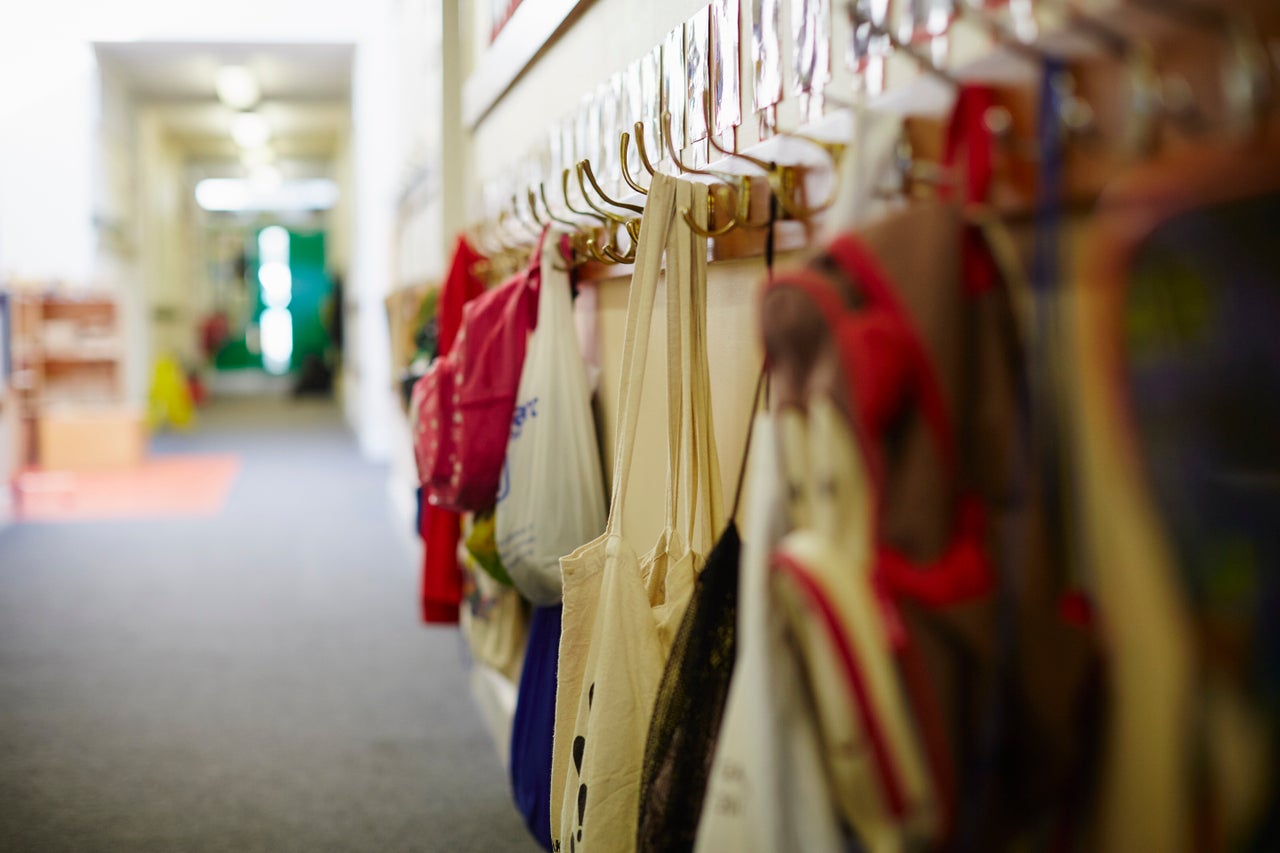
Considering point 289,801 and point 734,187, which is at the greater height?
point 734,187

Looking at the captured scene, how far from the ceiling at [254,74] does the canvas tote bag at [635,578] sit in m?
7.41

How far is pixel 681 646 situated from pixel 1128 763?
1.63ft

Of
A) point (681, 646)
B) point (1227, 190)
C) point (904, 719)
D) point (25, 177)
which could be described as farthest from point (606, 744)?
point (25, 177)

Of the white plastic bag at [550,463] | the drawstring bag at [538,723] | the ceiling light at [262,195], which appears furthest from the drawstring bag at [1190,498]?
the ceiling light at [262,195]

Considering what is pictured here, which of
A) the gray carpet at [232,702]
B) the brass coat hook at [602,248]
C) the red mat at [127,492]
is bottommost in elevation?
the gray carpet at [232,702]

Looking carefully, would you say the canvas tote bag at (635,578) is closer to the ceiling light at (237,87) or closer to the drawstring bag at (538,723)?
the drawstring bag at (538,723)

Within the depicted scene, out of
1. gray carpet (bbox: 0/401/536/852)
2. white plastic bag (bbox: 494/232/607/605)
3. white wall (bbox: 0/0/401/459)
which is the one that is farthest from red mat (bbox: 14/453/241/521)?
white plastic bag (bbox: 494/232/607/605)

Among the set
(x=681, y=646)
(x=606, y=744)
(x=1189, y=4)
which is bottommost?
(x=606, y=744)

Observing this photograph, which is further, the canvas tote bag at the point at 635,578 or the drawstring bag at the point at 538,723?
the drawstring bag at the point at 538,723

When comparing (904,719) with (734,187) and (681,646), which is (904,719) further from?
(734,187)

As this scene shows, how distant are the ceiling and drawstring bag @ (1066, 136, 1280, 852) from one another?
8.05 m

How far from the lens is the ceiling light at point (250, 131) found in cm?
1127

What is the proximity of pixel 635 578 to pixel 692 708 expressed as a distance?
18 cm

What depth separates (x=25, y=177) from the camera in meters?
7.43
